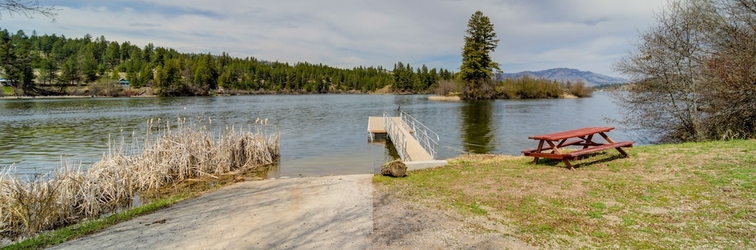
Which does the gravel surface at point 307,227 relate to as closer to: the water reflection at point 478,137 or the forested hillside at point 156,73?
the water reflection at point 478,137

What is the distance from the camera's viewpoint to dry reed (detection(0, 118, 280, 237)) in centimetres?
739

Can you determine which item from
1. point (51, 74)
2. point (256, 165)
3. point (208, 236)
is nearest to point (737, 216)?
point (208, 236)

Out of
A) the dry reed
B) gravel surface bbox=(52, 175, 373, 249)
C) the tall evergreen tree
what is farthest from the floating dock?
the tall evergreen tree

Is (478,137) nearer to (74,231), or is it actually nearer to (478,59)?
(74,231)

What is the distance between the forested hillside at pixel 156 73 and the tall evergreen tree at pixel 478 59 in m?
67.0

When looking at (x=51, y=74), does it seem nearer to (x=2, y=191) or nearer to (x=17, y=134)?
(x=17, y=134)

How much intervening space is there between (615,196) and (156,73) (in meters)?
128

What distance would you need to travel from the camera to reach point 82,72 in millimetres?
103938

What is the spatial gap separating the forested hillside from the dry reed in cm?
8087

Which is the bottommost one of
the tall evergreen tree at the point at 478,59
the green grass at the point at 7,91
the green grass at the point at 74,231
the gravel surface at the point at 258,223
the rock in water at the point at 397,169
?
the green grass at the point at 7,91

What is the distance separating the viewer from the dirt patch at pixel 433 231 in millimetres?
5043

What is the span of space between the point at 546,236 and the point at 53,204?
9.29 metres

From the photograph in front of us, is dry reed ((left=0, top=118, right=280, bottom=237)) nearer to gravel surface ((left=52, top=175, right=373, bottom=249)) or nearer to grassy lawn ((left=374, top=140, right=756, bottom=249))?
gravel surface ((left=52, top=175, right=373, bottom=249))

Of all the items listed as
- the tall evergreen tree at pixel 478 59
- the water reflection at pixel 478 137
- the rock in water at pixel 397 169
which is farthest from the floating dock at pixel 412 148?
the tall evergreen tree at pixel 478 59
